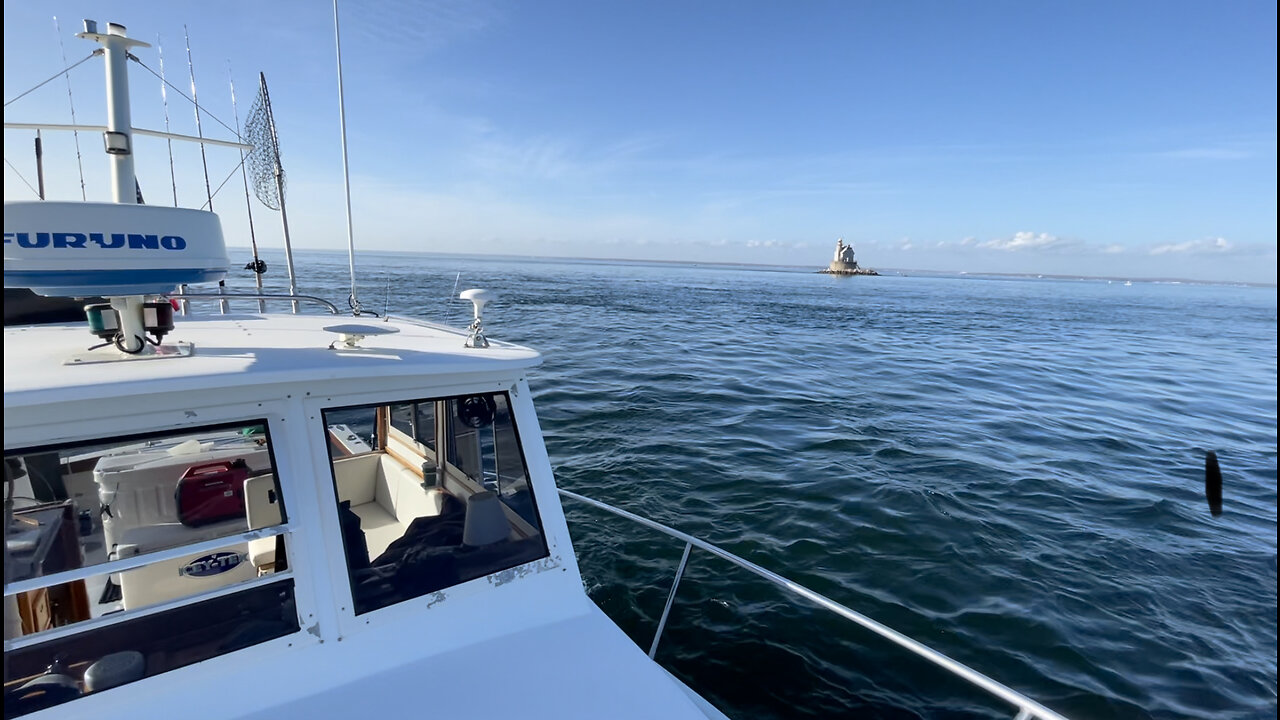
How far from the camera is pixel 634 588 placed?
7.19 m

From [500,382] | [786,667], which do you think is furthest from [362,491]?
[786,667]

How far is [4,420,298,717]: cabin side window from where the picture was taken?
2.44m

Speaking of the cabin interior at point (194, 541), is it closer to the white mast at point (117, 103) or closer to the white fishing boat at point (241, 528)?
the white fishing boat at point (241, 528)

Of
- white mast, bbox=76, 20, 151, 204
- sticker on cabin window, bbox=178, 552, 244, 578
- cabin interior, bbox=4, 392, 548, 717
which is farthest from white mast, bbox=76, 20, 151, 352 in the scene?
sticker on cabin window, bbox=178, 552, 244, 578

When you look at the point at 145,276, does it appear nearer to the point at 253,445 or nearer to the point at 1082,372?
the point at 253,445

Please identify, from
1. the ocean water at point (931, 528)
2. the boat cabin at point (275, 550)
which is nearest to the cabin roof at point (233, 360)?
the boat cabin at point (275, 550)

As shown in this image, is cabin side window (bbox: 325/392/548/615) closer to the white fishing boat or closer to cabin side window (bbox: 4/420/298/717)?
the white fishing boat

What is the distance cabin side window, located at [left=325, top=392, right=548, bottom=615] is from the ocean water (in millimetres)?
3177

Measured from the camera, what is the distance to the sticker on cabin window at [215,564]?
11.0ft

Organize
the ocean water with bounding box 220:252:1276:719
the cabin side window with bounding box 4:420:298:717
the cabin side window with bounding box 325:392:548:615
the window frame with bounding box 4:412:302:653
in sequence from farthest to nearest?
the ocean water with bounding box 220:252:1276:719 → the cabin side window with bounding box 325:392:548:615 → the cabin side window with bounding box 4:420:298:717 → the window frame with bounding box 4:412:302:653

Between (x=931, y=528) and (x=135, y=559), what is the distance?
29.7 ft

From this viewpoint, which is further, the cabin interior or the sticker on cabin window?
the sticker on cabin window

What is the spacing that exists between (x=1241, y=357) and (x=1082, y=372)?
13464mm

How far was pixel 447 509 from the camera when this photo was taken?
4074 millimetres
